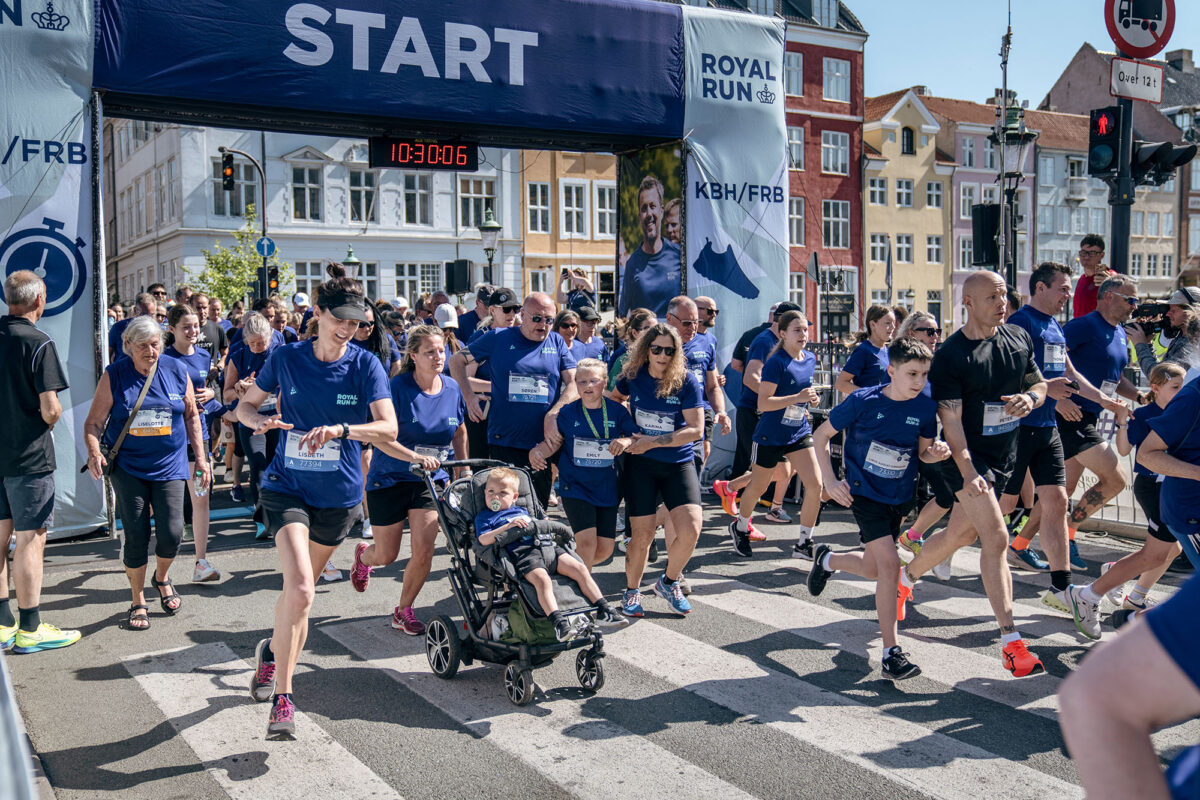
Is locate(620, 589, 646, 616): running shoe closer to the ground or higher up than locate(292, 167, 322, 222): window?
closer to the ground

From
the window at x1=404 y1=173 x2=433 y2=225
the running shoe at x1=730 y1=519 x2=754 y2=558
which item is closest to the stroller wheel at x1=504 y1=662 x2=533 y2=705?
the running shoe at x1=730 y1=519 x2=754 y2=558

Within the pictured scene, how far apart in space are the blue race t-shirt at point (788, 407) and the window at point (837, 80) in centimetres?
4380

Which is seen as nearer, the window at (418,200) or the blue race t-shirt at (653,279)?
the blue race t-shirt at (653,279)

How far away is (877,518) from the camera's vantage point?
5812 mm

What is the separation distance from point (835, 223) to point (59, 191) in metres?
45.9

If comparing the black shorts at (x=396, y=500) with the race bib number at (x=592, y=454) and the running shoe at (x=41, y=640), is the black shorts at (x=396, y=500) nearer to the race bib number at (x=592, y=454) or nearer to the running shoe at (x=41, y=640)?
the race bib number at (x=592, y=454)

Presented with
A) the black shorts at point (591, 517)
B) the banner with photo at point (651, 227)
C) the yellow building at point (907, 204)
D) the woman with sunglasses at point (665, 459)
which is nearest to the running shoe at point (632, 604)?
the woman with sunglasses at point (665, 459)

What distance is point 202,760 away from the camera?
4625mm

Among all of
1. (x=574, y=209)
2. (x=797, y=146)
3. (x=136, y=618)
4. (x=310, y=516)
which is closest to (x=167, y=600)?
(x=136, y=618)

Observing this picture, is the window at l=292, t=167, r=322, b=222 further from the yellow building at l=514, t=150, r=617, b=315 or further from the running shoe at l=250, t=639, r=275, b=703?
the running shoe at l=250, t=639, r=275, b=703

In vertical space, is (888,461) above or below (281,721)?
above

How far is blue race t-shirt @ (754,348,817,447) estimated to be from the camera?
Result: 336 inches

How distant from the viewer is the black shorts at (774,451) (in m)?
8.78

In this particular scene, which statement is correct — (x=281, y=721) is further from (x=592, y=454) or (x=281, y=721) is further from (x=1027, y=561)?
(x=1027, y=561)
